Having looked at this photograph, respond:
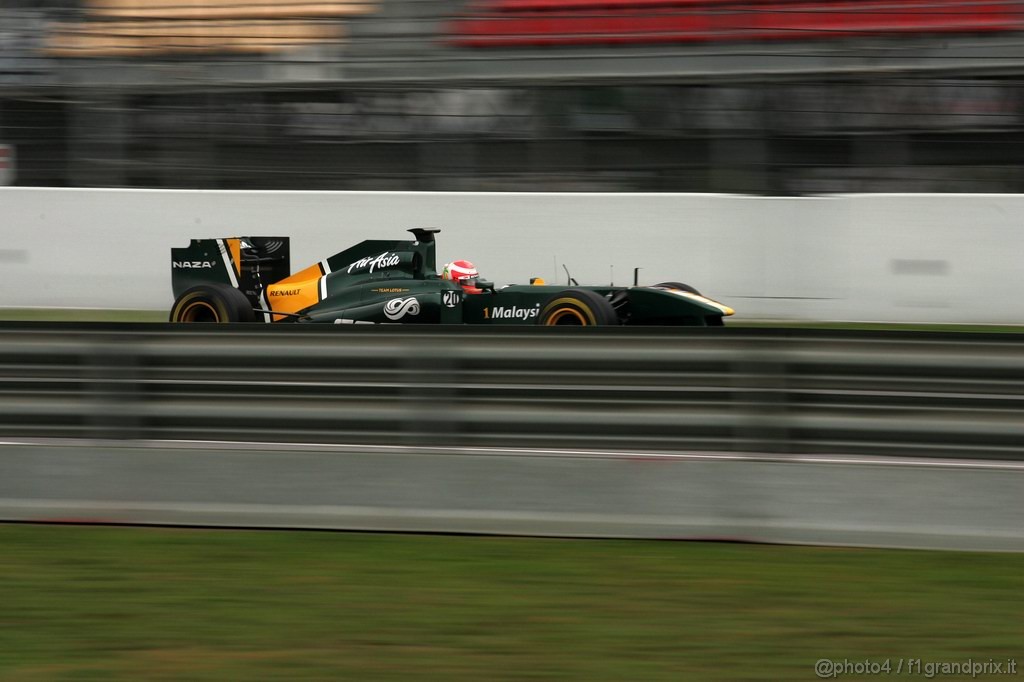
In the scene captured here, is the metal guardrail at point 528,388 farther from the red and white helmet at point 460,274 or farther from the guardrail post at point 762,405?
the red and white helmet at point 460,274

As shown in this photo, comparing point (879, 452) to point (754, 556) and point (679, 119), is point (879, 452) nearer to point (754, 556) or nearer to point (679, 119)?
point (754, 556)

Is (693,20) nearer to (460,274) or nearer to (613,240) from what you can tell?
(613,240)

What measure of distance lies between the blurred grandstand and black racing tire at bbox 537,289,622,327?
318 centimetres

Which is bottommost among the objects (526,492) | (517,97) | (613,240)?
(526,492)

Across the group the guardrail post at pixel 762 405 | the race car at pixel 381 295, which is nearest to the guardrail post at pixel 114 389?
the guardrail post at pixel 762 405

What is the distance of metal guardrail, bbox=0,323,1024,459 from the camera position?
3.62m

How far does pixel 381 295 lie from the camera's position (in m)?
8.27

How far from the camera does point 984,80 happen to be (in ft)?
35.7

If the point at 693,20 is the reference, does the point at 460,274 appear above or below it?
below

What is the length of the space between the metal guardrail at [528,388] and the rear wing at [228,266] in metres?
4.95

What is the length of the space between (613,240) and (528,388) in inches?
283

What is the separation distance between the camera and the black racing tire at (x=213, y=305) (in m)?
8.37

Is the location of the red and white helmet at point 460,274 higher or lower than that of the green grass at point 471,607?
higher

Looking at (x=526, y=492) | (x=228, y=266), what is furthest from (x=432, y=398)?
(x=228, y=266)
